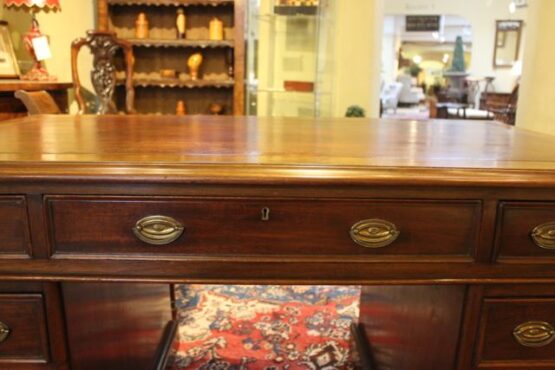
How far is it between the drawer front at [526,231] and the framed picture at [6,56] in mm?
3016

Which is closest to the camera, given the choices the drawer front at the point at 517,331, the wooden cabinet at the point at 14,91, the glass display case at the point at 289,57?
the drawer front at the point at 517,331

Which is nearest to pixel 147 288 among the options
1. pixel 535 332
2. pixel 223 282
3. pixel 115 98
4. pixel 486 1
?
pixel 223 282

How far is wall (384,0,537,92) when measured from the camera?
9250mm

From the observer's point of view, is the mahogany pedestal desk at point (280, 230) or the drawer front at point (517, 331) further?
the drawer front at point (517, 331)

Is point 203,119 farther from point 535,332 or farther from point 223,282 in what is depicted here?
point 535,332

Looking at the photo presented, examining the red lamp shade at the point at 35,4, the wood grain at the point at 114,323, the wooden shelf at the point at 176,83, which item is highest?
the red lamp shade at the point at 35,4

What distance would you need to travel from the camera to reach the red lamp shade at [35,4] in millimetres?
2689

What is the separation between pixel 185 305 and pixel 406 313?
3.68 feet

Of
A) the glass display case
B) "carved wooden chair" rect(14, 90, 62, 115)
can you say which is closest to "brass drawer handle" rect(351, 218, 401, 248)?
"carved wooden chair" rect(14, 90, 62, 115)

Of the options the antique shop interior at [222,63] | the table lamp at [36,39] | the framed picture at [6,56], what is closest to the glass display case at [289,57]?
the antique shop interior at [222,63]

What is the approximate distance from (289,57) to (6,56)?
1.80 m

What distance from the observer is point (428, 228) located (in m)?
0.83

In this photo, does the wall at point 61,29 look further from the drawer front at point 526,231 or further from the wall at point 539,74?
the drawer front at point 526,231

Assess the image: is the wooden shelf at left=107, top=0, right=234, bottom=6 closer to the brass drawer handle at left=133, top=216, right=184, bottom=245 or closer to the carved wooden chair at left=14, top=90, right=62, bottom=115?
the carved wooden chair at left=14, top=90, right=62, bottom=115
